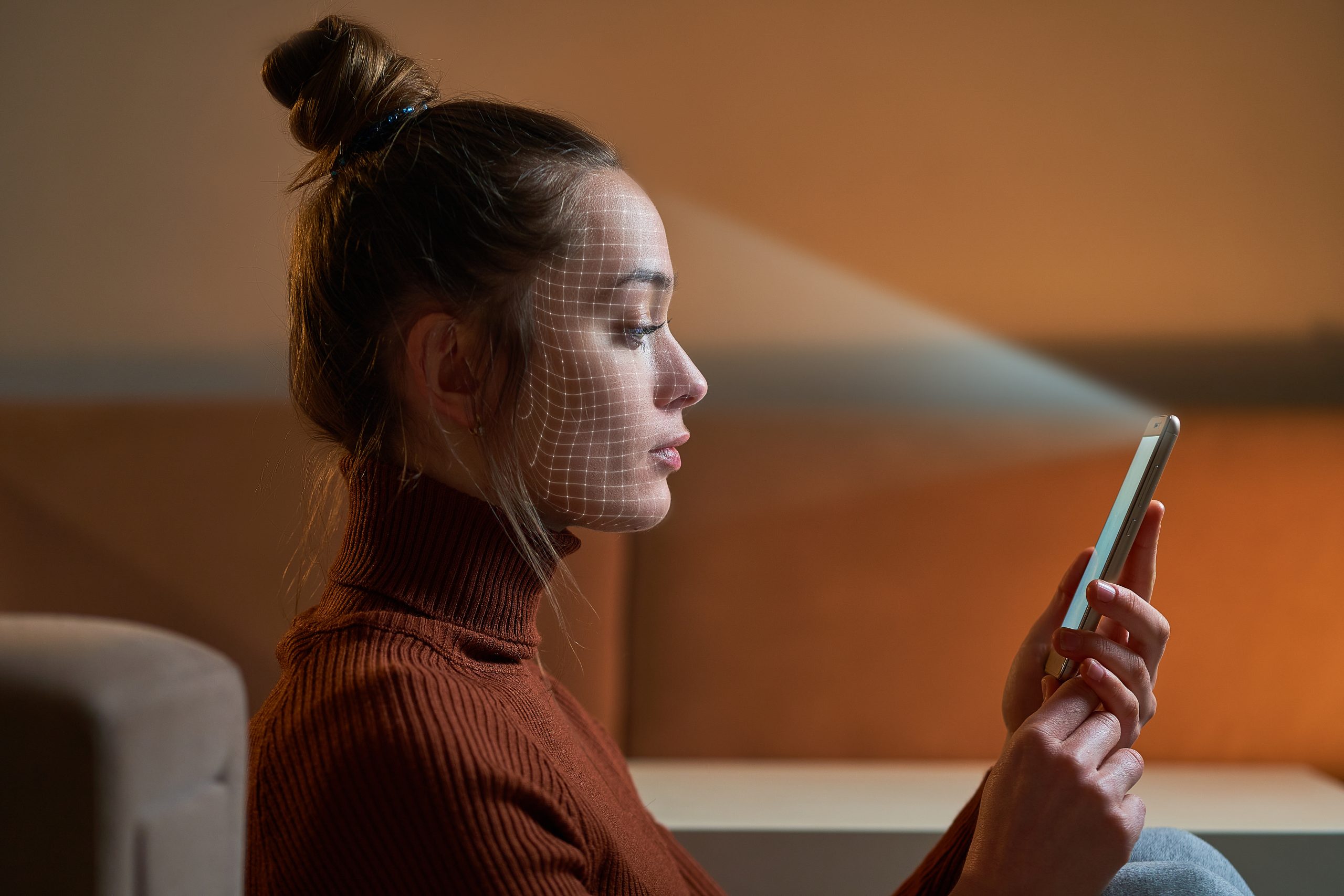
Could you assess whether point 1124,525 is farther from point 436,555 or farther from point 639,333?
point 436,555

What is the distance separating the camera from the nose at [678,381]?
69 centimetres

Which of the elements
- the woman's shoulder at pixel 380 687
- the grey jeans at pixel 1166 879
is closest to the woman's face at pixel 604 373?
the woman's shoulder at pixel 380 687

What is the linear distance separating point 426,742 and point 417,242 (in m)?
0.32

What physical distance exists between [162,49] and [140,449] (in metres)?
0.58

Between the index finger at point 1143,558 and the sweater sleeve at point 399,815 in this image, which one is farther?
the index finger at point 1143,558

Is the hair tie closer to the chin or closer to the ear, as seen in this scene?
the ear

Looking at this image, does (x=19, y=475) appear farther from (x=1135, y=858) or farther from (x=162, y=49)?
(x=1135, y=858)

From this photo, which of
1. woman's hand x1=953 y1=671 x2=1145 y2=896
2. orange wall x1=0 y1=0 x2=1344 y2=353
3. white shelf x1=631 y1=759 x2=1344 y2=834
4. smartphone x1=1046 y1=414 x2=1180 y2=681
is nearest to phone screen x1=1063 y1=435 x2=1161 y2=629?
smartphone x1=1046 y1=414 x2=1180 y2=681

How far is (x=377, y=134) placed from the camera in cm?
71

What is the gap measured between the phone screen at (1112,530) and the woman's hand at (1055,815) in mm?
139

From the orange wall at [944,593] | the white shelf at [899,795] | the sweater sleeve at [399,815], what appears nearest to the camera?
the sweater sleeve at [399,815]

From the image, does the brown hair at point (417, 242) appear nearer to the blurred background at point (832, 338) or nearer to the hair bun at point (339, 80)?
the hair bun at point (339, 80)

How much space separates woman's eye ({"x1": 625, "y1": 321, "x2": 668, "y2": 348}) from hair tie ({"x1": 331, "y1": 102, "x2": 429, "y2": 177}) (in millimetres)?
215

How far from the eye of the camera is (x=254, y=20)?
1.47 metres
